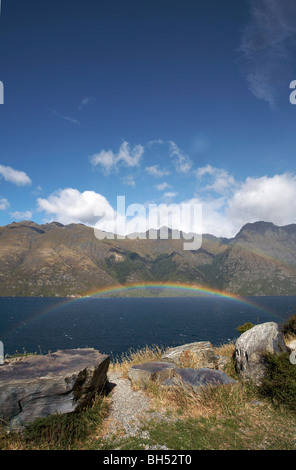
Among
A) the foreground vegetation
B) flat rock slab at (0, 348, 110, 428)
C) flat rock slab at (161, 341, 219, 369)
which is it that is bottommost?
flat rock slab at (161, 341, 219, 369)

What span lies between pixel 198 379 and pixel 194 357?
470 cm

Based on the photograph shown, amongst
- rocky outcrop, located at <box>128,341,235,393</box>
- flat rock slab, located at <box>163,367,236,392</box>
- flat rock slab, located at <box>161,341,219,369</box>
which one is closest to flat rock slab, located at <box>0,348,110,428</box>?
rocky outcrop, located at <box>128,341,235,393</box>

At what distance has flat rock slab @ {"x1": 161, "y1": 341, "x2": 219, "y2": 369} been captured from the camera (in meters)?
15.6

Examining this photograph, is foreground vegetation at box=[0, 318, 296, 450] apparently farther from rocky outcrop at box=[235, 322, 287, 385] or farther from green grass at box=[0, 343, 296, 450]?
rocky outcrop at box=[235, 322, 287, 385]

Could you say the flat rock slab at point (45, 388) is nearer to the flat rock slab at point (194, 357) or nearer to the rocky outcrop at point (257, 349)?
the flat rock slab at point (194, 357)

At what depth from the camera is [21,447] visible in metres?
7.65

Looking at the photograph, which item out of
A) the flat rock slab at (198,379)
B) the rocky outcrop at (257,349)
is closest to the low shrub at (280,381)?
the rocky outcrop at (257,349)

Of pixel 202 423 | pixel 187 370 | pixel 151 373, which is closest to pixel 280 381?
pixel 202 423

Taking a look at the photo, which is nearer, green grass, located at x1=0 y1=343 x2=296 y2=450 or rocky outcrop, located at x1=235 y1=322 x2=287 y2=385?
green grass, located at x1=0 y1=343 x2=296 y2=450

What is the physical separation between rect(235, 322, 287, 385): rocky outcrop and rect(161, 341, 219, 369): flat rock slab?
2651mm

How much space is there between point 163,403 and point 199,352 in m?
6.23

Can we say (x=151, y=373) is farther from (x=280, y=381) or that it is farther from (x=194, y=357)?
(x=280, y=381)
